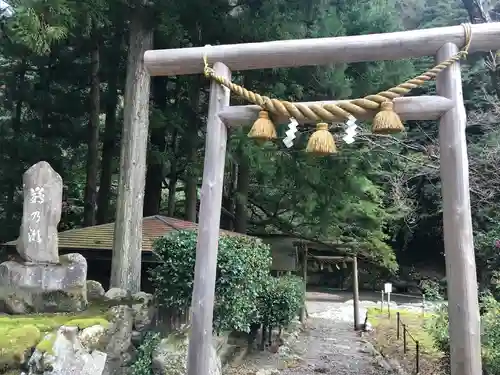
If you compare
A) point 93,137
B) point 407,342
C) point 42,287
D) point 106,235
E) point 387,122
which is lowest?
point 407,342

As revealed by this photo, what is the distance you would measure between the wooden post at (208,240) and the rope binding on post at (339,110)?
23 cm

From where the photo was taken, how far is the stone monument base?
4.89 meters

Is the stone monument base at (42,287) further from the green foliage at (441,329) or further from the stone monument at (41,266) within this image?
the green foliage at (441,329)

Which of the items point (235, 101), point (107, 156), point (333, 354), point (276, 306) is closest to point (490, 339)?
point (276, 306)

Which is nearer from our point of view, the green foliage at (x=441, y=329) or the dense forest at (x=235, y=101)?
the green foliage at (x=441, y=329)

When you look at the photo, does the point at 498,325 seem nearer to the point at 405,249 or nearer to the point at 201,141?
the point at 201,141

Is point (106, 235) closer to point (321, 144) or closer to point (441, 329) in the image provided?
point (441, 329)

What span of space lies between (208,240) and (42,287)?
264cm

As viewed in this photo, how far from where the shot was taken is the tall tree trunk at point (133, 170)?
6.65 m

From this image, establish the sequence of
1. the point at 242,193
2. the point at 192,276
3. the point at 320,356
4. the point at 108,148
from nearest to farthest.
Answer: the point at 192,276, the point at 320,356, the point at 242,193, the point at 108,148

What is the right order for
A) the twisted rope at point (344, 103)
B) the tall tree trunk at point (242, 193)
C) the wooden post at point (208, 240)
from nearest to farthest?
the twisted rope at point (344, 103), the wooden post at point (208, 240), the tall tree trunk at point (242, 193)

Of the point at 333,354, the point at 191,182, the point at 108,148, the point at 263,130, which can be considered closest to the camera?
the point at 263,130

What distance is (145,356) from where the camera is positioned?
4996 mm


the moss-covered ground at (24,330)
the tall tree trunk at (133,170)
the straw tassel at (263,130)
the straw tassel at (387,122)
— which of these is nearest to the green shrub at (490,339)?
the straw tassel at (387,122)
